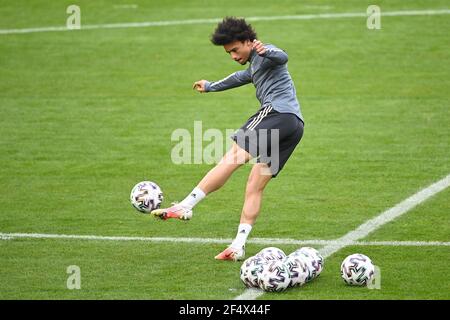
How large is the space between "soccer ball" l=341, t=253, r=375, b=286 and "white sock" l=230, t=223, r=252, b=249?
1.28m

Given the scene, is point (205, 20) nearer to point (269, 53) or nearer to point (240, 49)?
point (240, 49)

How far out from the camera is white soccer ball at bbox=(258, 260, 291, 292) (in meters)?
9.05

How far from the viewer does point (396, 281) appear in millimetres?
9430

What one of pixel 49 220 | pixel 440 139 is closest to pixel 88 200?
pixel 49 220

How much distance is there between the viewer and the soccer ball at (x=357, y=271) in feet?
30.3

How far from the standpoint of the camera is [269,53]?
9.90 meters

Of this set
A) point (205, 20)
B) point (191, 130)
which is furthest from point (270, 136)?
point (205, 20)

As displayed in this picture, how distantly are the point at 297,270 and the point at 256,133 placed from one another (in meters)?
1.58

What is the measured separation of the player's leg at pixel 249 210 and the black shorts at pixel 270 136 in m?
0.10

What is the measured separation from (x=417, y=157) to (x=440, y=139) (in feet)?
3.48

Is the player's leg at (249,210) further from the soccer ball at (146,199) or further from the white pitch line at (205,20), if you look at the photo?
the white pitch line at (205,20)

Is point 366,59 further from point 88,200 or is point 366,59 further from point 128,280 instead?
point 128,280

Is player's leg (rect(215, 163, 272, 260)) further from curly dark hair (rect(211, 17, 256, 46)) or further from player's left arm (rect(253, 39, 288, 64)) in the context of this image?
curly dark hair (rect(211, 17, 256, 46))

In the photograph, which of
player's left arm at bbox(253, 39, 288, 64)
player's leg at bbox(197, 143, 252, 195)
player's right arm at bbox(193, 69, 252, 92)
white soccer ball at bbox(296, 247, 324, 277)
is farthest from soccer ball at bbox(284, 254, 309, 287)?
player's right arm at bbox(193, 69, 252, 92)
